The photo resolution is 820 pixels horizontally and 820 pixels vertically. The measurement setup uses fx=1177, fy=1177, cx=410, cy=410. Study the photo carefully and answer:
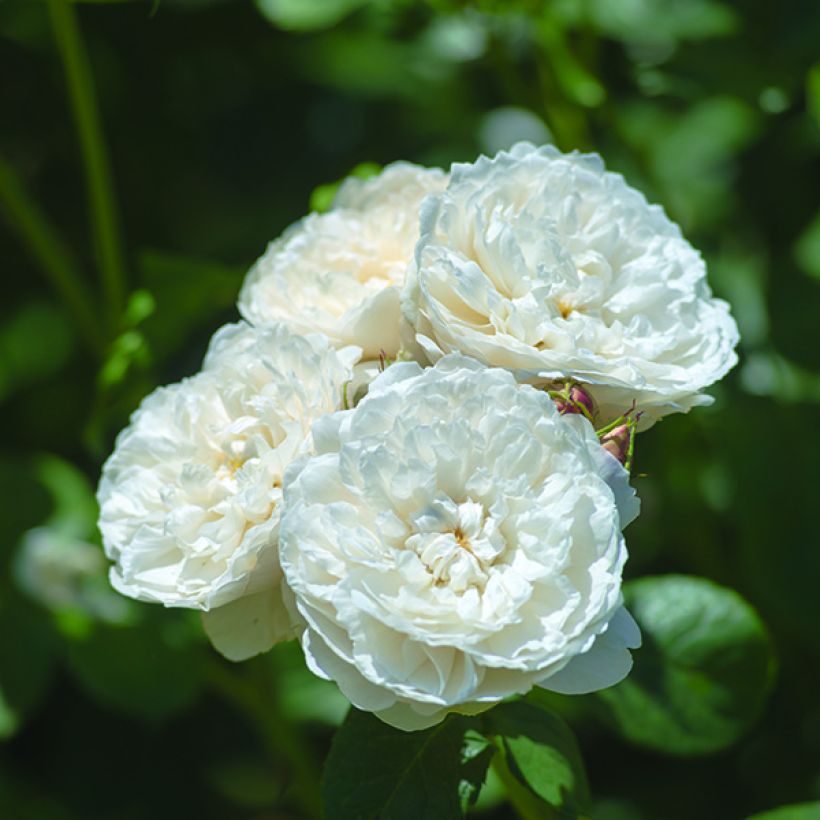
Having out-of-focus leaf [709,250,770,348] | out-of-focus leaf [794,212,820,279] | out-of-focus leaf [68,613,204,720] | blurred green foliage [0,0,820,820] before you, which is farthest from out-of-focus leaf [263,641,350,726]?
out-of-focus leaf [794,212,820,279]

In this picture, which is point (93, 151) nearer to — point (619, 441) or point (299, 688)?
point (299, 688)

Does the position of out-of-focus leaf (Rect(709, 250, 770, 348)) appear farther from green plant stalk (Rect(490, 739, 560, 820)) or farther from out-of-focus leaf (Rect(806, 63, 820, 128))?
green plant stalk (Rect(490, 739, 560, 820))

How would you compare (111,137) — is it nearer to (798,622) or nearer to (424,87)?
(424,87)

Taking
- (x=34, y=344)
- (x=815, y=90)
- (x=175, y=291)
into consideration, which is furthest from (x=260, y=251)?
(x=815, y=90)

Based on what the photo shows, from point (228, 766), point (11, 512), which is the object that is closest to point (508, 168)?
point (11, 512)

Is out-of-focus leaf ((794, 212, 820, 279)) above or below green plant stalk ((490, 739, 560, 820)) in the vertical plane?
below

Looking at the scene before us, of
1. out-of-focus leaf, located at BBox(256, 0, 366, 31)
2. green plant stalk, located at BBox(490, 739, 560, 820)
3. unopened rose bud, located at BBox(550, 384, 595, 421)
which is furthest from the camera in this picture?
out-of-focus leaf, located at BBox(256, 0, 366, 31)

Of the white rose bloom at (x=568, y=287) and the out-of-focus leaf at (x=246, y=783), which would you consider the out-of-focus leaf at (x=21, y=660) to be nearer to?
the out-of-focus leaf at (x=246, y=783)
